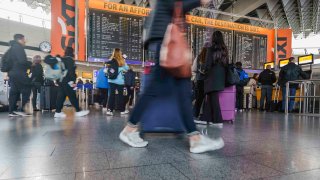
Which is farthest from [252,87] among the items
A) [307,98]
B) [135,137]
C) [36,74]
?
[135,137]

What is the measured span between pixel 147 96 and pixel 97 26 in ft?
19.4

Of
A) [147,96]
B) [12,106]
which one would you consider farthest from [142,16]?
[147,96]

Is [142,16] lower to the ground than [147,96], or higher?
higher

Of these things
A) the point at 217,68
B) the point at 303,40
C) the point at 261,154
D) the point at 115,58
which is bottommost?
the point at 261,154

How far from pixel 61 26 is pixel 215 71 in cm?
502

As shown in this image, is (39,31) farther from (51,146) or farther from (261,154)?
(261,154)

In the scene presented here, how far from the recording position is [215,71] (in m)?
3.42

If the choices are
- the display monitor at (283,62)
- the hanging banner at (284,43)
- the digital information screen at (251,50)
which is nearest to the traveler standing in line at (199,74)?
the digital information screen at (251,50)

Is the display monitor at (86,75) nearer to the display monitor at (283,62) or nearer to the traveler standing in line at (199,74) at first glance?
the traveler standing in line at (199,74)

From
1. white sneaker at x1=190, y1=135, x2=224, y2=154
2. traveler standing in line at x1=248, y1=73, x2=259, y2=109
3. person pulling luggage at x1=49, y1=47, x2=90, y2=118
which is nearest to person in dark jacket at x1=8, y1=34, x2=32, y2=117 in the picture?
person pulling luggage at x1=49, y1=47, x2=90, y2=118

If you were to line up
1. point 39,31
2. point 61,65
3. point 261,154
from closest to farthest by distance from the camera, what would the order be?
point 261,154
point 61,65
point 39,31

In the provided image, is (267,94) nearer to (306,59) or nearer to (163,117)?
(306,59)

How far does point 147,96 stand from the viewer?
75.9 inches

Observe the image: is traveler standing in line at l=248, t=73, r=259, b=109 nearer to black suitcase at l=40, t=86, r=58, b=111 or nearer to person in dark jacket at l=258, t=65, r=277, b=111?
person in dark jacket at l=258, t=65, r=277, b=111
